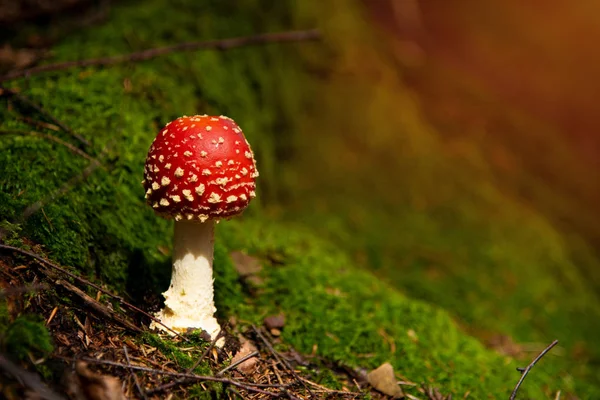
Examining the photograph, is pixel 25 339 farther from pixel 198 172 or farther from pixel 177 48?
pixel 177 48

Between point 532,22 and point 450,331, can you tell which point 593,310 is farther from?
point 532,22

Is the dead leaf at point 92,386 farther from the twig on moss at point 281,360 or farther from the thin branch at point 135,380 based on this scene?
the twig on moss at point 281,360

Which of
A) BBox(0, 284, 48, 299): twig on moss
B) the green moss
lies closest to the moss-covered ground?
BBox(0, 284, 48, 299): twig on moss

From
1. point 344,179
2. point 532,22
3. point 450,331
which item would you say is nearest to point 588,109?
point 532,22

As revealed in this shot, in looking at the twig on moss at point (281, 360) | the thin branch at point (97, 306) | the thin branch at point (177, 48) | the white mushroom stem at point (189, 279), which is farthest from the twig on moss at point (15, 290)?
the thin branch at point (177, 48)

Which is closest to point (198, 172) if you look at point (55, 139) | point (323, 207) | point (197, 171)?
point (197, 171)

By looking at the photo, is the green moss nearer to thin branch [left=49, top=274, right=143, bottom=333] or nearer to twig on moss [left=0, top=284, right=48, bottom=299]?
twig on moss [left=0, top=284, right=48, bottom=299]
